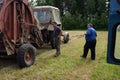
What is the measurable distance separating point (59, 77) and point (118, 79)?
1679mm

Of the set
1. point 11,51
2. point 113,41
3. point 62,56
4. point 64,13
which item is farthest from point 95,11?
point 113,41

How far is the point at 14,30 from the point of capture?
1016cm

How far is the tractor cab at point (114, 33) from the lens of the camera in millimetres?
2756

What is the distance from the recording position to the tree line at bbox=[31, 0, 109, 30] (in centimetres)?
4342

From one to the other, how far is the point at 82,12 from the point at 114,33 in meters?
44.7

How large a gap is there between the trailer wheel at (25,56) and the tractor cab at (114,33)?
7.15m

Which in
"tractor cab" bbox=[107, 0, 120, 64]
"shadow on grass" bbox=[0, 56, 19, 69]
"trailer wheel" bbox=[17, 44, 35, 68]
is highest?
"tractor cab" bbox=[107, 0, 120, 64]

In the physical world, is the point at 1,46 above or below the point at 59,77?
above

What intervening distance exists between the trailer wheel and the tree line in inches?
1290

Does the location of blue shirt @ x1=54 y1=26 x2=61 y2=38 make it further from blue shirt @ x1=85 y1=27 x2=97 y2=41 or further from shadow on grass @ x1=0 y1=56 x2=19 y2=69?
shadow on grass @ x1=0 y1=56 x2=19 y2=69

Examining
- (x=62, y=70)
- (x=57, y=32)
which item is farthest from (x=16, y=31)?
(x=57, y=32)

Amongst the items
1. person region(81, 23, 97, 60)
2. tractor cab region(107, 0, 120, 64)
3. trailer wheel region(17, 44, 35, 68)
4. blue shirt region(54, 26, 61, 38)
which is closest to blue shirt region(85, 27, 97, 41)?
person region(81, 23, 97, 60)

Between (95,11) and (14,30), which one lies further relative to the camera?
(95,11)

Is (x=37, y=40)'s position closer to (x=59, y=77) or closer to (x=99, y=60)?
(x=99, y=60)
